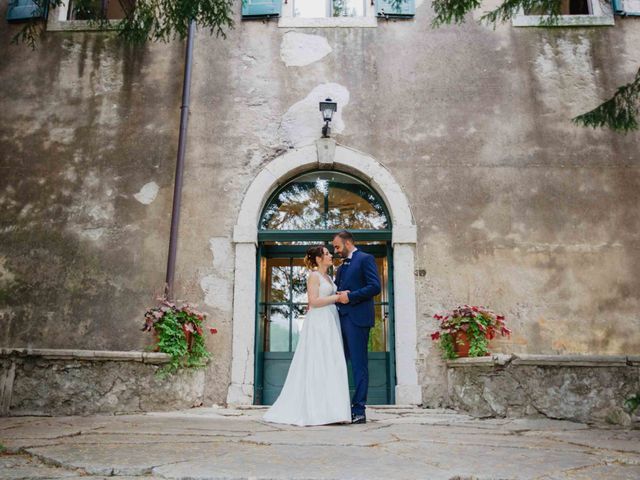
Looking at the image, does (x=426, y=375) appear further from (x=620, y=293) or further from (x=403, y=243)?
(x=620, y=293)

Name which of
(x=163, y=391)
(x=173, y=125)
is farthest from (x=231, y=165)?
(x=163, y=391)

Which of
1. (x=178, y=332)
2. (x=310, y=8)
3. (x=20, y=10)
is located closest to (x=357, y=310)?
(x=178, y=332)

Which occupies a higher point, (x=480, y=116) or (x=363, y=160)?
(x=480, y=116)

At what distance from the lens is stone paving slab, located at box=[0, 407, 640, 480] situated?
7.02 ft

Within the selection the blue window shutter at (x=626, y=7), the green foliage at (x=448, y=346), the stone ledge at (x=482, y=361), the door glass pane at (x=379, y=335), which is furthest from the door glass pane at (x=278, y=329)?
the blue window shutter at (x=626, y=7)

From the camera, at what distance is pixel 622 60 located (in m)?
6.96

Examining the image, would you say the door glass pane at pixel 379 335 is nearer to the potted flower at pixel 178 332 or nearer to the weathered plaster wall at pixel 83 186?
the potted flower at pixel 178 332

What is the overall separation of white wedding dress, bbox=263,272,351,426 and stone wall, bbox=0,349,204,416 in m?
1.41

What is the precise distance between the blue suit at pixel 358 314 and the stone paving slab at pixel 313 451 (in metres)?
0.33

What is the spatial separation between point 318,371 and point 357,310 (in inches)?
21.9

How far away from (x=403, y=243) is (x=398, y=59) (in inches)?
94.7

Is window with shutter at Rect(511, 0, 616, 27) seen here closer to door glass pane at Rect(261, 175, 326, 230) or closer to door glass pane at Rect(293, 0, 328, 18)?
door glass pane at Rect(293, 0, 328, 18)

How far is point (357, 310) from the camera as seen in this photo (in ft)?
14.4

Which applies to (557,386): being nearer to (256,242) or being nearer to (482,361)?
(482,361)
